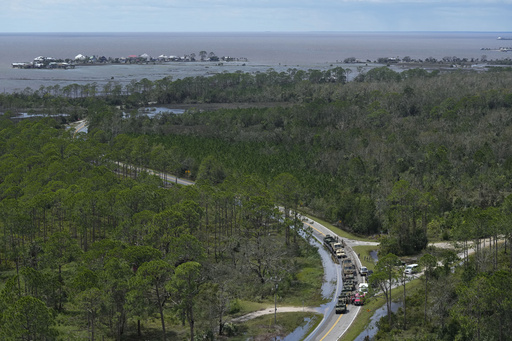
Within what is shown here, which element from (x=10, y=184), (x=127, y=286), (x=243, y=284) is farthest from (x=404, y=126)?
(x=127, y=286)

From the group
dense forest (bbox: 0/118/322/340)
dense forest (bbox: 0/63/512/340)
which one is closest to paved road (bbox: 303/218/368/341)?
dense forest (bbox: 0/118/322/340)

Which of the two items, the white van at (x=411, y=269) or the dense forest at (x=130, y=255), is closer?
the dense forest at (x=130, y=255)

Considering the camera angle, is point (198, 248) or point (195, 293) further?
point (198, 248)

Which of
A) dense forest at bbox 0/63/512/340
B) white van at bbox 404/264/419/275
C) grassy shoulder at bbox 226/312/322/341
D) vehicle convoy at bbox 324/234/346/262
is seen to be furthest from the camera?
vehicle convoy at bbox 324/234/346/262

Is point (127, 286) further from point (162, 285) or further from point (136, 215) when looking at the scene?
point (136, 215)

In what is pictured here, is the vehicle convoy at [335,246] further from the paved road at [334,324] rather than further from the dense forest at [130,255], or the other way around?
the paved road at [334,324]

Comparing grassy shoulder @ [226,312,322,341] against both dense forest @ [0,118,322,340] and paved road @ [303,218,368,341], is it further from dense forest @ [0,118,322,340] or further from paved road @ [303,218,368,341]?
dense forest @ [0,118,322,340]

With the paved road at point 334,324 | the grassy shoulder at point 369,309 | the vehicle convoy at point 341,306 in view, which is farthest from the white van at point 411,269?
the vehicle convoy at point 341,306
